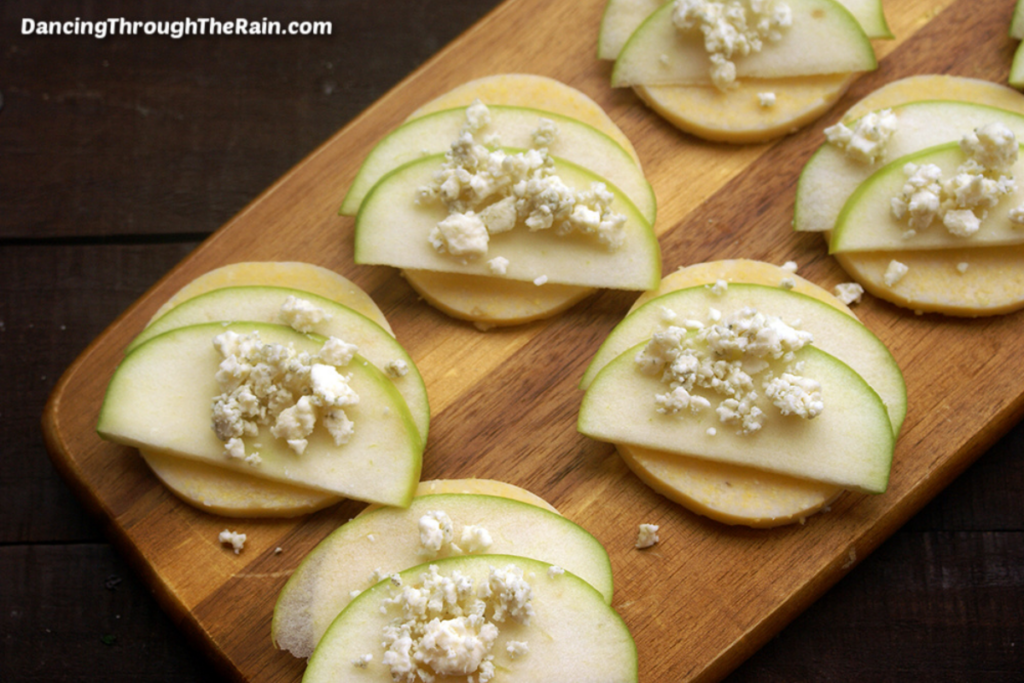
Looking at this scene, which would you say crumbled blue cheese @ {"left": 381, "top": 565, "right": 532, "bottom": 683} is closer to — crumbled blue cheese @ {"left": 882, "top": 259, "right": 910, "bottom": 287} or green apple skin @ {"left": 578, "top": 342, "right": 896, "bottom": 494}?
green apple skin @ {"left": 578, "top": 342, "right": 896, "bottom": 494}

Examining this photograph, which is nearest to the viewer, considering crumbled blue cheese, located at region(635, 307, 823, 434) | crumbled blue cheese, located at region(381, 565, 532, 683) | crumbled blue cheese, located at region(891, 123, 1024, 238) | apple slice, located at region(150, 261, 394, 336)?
crumbled blue cheese, located at region(381, 565, 532, 683)

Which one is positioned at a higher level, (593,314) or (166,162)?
(166,162)

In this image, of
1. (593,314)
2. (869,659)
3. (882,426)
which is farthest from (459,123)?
(869,659)

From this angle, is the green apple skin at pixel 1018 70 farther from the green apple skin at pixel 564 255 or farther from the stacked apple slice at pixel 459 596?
the stacked apple slice at pixel 459 596

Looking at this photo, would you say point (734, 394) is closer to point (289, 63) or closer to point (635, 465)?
point (635, 465)

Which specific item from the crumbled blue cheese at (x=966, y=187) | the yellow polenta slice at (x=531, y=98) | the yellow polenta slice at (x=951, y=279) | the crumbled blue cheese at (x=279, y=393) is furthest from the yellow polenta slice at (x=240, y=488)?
the crumbled blue cheese at (x=966, y=187)

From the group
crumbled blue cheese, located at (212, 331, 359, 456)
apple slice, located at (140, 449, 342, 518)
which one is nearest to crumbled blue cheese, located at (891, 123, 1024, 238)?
crumbled blue cheese, located at (212, 331, 359, 456)
